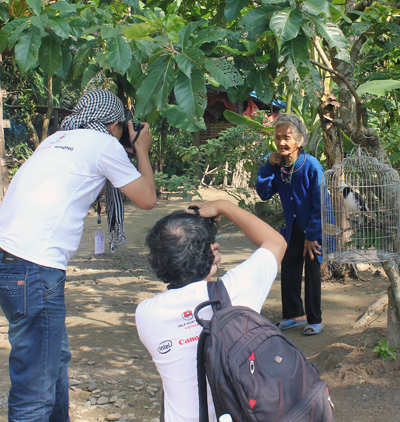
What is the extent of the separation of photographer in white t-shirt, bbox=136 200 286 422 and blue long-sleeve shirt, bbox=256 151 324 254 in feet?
6.02

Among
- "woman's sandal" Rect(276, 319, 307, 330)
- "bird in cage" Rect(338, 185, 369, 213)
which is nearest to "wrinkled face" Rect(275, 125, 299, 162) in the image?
"bird in cage" Rect(338, 185, 369, 213)

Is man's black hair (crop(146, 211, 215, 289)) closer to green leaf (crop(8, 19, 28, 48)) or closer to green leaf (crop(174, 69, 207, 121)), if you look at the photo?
green leaf (crop(174, 69, 207, 121))

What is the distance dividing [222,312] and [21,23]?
165cm

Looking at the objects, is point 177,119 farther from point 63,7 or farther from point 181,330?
point 181,330

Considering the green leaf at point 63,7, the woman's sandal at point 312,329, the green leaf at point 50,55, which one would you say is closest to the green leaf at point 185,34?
the green leaf at point 63,7

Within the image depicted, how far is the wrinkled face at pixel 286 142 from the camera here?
312 centimetres

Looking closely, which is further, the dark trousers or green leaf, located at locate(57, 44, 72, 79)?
the dark trousers

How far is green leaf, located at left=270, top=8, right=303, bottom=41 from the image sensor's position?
162cm

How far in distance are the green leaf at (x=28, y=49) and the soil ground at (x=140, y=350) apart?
190 cm

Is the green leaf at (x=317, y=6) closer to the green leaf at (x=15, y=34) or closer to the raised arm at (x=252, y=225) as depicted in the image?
the raised arm at (x=252, y=225)

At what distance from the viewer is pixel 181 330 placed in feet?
4.10

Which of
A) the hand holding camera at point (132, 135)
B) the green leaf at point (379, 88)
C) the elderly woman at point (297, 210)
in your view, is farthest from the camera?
the elderly woman at point (297, 210)

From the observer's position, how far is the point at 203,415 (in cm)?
118

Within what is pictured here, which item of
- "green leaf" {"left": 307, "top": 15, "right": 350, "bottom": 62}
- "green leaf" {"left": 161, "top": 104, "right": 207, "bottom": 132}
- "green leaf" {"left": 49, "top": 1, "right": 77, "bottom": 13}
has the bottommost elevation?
"green leaf" {"left": 161, "top": 104, "right": 207, "bottom": 132}
